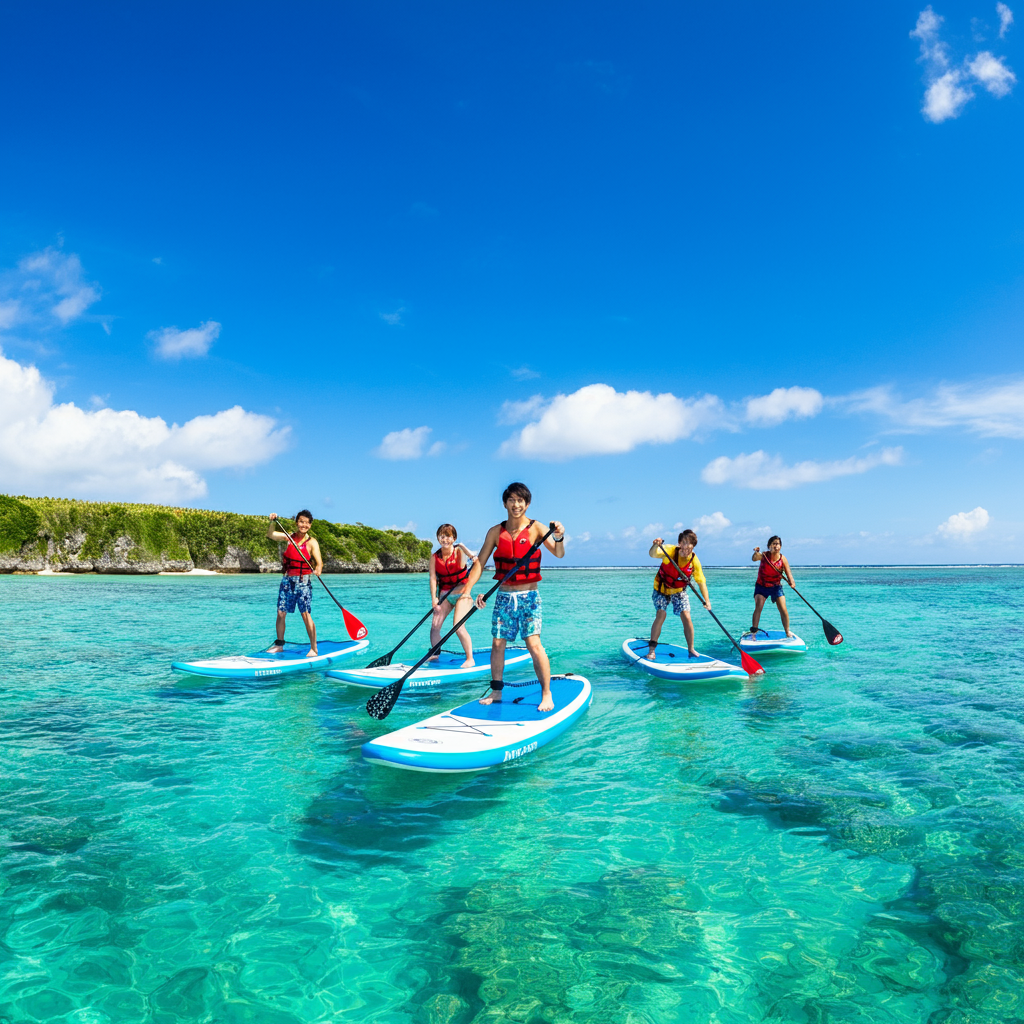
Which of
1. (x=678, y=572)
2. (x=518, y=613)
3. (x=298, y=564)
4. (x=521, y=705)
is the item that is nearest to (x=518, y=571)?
(x=518, y=613)

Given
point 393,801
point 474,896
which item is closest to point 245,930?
point 474,896

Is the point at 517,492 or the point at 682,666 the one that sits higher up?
the point at 517,492

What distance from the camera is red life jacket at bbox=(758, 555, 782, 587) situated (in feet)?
46.4

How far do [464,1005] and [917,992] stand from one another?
2.36 meters

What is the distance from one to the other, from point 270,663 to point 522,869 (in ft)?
26.4

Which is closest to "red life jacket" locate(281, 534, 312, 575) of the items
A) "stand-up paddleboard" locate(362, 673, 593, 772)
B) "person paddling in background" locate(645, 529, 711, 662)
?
"stand-up paddleboard" locate(362, 673, 593, 772)

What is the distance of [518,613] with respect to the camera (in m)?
7.55

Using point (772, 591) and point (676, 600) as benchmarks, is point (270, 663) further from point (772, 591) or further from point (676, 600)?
point (772, 591)

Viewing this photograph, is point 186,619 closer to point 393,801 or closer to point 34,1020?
point 393,801

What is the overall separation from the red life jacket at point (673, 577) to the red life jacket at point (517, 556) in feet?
14.9

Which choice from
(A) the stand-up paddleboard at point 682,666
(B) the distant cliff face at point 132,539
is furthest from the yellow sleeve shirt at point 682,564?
(B) the distant cliff face at point 132,539

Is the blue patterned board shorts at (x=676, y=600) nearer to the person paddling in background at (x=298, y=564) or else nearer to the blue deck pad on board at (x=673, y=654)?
the blue deck pad on board at (x=673, y=654)

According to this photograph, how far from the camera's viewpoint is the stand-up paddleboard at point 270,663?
35.6ft

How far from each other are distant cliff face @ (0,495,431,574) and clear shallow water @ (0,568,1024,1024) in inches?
2400
